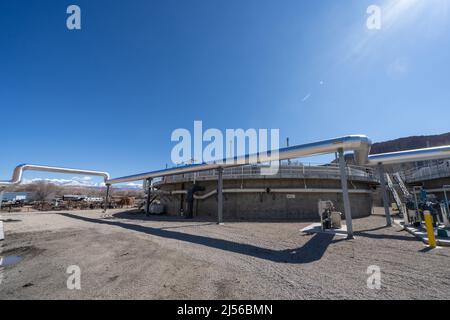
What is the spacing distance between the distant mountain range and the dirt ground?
106 m

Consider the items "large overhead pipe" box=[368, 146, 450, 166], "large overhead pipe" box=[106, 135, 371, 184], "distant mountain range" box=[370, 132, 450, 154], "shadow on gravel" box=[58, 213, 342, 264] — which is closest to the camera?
"shadow on gravel" box=[58, 213, 342, 264]

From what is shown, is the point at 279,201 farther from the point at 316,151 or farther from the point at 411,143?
the point at 411,143

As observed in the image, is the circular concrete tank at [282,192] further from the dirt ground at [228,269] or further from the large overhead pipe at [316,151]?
the dirt ground at [228,269]

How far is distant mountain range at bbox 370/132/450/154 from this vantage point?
3107 inches

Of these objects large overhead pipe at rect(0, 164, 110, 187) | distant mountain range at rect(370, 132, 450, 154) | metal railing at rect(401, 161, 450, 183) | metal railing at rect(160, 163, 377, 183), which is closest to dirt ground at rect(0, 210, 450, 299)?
metal railing at rect(160, 163, 377, 183)

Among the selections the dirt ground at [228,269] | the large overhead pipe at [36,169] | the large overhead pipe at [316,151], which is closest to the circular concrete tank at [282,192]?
the large overhead pipe at [316,151]

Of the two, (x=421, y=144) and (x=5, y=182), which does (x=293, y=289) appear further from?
(x=421, y=144)

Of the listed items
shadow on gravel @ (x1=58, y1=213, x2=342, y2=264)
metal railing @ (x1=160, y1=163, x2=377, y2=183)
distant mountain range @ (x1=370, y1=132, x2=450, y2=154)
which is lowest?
shadow on gravel @ (x1=58, y1=213, x2=342, y2=264)

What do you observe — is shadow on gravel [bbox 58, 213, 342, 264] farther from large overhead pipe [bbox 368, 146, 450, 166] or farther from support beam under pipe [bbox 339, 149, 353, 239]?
large overhead pipe [bbox 368, 146, 450, 166]

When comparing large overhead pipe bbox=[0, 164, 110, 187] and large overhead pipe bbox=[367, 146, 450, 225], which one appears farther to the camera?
large overhead pipe bbox=[0, 164, 110, 187]

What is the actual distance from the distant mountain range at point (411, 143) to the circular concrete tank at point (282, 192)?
9332cm

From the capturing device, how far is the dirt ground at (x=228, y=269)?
3.75m
